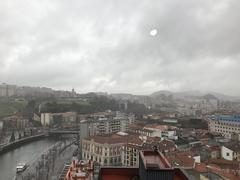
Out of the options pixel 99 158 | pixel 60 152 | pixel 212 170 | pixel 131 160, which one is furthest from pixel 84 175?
pixel 60 152

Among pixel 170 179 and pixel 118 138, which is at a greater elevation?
pixel 170 179

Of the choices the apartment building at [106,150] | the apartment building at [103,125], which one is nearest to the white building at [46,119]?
the apartment building at [103,125]

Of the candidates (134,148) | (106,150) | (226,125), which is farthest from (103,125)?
(134,148)

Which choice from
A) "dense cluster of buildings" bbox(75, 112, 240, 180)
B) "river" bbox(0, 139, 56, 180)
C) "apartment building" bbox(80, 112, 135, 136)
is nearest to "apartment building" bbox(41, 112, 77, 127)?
"river" bbox(0, 139, 56, 180)

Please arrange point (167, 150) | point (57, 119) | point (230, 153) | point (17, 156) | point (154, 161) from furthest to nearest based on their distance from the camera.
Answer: point (57, 119)
point (17, 156)
point (230, 153)
point (167, 150)
point (154, 161)

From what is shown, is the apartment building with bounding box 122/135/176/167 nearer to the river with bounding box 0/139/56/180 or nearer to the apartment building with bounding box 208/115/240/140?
the river with bounding box 0/139/56/180

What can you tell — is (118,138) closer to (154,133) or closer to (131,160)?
(131,160)

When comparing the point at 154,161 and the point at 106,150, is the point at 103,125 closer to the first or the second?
the point at 106,150

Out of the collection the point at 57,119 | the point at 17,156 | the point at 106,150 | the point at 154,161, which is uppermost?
the point at 154,161
